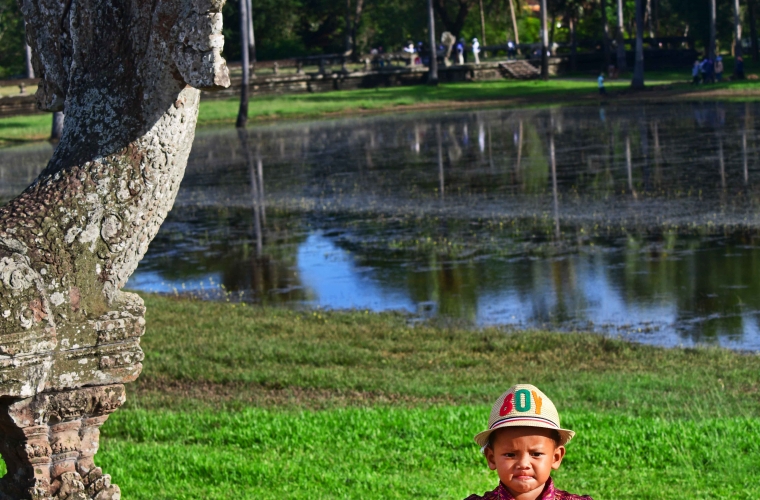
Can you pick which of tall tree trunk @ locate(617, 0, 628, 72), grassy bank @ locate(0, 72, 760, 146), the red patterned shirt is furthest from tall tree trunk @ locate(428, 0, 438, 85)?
the red patterned shirt

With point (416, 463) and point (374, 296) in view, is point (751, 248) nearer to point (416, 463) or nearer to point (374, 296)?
point (374, 296)

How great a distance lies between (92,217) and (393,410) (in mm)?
4236

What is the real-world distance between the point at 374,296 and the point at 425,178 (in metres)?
10.9

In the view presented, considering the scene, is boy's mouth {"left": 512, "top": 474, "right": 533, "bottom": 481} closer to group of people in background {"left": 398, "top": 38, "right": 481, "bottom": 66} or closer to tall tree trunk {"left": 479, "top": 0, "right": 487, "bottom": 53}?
group of people in background {"left": 398, "top": 38, "right": 481, "bottom": 66}

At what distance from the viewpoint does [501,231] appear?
16953 millimetres

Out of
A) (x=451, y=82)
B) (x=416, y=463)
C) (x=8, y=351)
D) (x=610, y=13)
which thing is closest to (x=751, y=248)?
(x=416, y=463)

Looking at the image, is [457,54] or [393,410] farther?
[457,54]

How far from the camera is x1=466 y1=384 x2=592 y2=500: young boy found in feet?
10.5

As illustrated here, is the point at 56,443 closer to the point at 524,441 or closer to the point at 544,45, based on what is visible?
the point at 524,441

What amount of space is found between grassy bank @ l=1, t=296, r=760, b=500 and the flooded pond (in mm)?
1180

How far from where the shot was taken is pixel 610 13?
92.1 metres

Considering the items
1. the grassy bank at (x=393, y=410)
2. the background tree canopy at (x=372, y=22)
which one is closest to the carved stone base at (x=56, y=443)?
the grassy bank at (x=393, y=410)

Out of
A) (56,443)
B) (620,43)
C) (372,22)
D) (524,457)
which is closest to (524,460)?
(524,457)

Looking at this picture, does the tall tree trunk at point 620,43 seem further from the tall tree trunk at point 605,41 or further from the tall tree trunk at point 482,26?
the tall tree trunk at point 482,26
